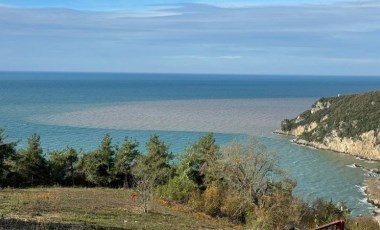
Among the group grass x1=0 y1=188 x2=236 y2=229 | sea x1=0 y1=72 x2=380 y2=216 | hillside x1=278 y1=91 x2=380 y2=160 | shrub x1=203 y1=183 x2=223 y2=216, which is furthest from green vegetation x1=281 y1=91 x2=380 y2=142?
grass x1=0 y1=188 x2=236 y2=229

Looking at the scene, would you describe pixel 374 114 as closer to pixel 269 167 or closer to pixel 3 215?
pixel 269 167

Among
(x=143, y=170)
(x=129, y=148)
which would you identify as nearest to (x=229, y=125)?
(x=129, y=148)

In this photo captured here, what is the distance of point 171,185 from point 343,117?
3407 inches

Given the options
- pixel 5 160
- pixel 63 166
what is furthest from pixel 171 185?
pixel 5 160

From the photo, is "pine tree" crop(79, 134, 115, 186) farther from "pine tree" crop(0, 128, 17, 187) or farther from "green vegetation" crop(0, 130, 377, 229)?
"pine tree" crop(0, 128, 17, 187)

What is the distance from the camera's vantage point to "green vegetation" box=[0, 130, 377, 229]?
28.2 m

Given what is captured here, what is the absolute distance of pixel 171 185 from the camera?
138 feet

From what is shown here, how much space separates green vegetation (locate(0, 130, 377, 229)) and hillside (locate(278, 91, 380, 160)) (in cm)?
6195

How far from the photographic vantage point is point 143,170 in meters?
37.9

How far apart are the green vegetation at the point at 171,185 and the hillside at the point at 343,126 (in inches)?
2439

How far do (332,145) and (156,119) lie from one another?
46.3 metres

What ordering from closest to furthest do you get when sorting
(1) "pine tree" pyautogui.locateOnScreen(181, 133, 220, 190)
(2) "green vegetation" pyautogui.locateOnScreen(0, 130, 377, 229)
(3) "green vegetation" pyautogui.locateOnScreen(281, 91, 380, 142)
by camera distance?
(2) "green vegetation" pyautogui.locateOnScreen(0, 130, 377, 229) → (1) "pine tree" pyautogui.locateOnScreen(181, 133, 220, 190) → (3) "green vegetation" pyautogui.locateOnScreen(281, 91, 380, 142)

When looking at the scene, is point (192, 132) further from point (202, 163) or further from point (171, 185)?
point (171, 185)

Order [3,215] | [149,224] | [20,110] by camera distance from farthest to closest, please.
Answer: [20,110] → [149,224] → [3,215]
